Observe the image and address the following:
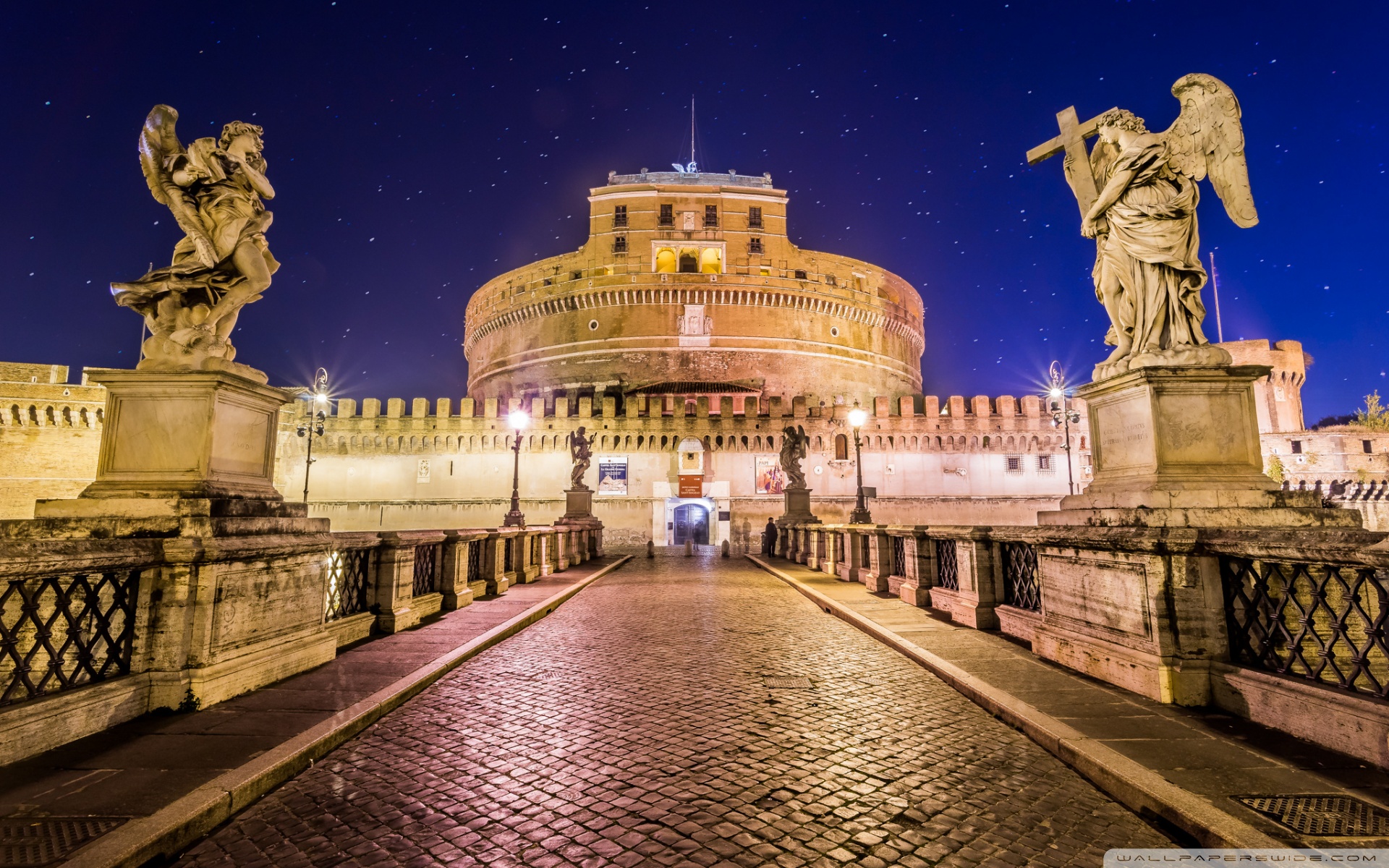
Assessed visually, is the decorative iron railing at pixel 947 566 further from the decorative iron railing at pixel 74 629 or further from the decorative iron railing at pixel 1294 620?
the decorative iron railing at pixel 74 629

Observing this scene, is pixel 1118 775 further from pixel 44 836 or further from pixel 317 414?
pixel 317 414

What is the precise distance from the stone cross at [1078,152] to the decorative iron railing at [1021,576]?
9.89 ft

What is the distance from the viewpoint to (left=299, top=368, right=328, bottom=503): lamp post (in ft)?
96.5

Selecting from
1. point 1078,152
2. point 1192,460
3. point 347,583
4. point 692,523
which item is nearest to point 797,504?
point 692,523

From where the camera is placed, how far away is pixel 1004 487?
113ft

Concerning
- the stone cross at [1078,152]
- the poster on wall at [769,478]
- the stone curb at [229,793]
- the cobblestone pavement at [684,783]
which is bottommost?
the cobblestone pavement at [684,783]

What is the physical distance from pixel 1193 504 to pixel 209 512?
6232 mm

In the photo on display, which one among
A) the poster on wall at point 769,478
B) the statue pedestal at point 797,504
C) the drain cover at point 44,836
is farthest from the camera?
the poster on wall at point 769,478

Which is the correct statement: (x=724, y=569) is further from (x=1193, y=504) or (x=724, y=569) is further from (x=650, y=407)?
(x=650, y=407)

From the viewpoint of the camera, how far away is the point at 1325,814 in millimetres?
2402

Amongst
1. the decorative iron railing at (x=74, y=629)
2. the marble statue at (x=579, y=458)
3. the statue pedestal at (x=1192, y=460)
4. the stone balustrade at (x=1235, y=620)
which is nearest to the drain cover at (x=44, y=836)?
the decorative iron railing at (x=74, y=629)

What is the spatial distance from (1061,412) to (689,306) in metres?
22.6

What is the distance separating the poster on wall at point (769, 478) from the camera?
33.4 meters

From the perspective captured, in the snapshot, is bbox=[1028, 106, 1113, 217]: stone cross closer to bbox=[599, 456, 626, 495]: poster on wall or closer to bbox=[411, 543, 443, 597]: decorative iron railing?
bbox=[411, 543, 443, 597]: decorative iron railing
